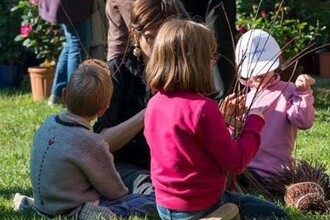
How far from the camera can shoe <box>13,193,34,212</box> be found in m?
4.08

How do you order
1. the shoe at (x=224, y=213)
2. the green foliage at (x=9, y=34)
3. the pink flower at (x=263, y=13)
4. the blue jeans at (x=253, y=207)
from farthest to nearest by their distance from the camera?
1. the green foliage at (x=9, y=34)
2. the pink flower at (x=263, y=13)
3. the blue jeans at (x=253, y=207)
4. the shoe at (x=224, y=213)

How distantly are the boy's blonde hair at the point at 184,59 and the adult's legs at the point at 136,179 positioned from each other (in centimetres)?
91

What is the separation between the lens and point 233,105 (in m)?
3.95

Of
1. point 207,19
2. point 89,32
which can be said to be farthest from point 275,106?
point 89,32

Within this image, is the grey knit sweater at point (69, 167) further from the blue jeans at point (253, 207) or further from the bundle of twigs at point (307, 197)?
the bundle of twigs at point (307, 197)

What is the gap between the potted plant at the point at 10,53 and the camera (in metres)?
9.44

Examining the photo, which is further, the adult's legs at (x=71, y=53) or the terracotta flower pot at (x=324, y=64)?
the terracotta flower pot at (x=324, y=64)

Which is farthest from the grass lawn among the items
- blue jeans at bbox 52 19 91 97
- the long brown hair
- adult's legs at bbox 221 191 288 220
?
the long brown hair

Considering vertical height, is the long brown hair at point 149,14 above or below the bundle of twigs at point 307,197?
above

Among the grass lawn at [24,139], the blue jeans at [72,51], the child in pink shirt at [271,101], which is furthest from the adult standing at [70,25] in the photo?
the child in pink shirt at [271,101]

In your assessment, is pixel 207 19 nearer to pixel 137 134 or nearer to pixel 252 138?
pixel 137 134

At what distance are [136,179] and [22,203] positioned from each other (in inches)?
21.8

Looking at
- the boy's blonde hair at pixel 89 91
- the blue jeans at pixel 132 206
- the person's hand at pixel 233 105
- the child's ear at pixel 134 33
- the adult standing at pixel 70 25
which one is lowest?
the adult standing at pixel 70 25

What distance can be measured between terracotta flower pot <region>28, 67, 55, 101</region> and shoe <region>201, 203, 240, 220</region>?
5.05m
